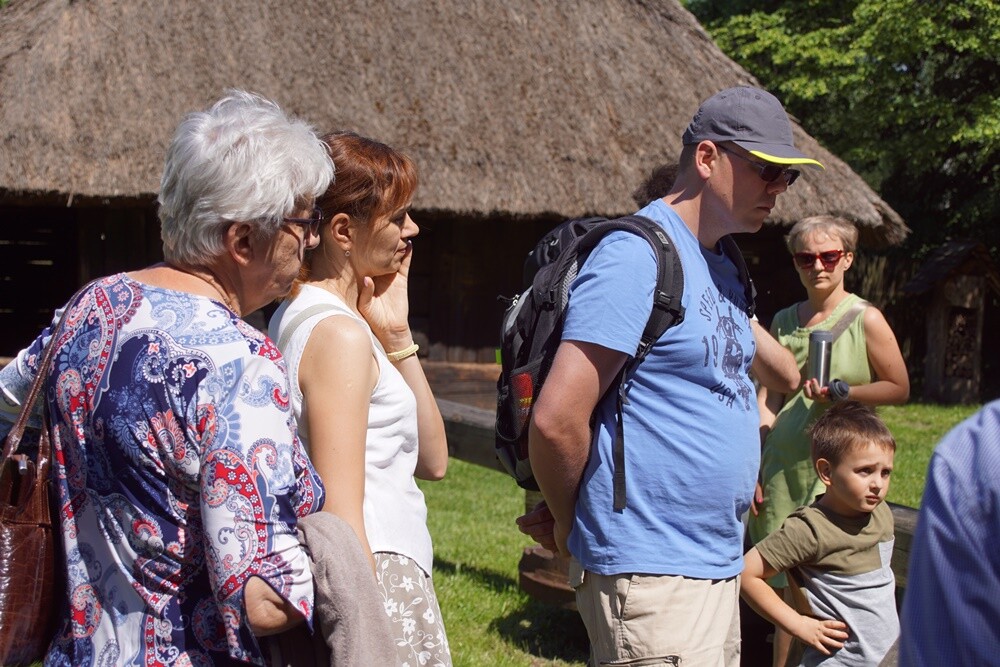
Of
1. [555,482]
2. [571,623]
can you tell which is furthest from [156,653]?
[571,623]

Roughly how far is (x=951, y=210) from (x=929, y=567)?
18.9 metres

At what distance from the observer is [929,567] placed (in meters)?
1.05

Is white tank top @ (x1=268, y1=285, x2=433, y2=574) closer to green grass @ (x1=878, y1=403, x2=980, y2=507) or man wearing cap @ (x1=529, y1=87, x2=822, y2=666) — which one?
man wearing cap @ (x1=529, y1=87, x2=822, y2=666)

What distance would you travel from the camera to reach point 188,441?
→ 5.10 ft

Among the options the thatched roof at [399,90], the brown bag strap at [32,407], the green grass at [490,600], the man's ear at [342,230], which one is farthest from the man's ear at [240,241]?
the thatched roof at [399,90]

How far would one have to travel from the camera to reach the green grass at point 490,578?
4.43m

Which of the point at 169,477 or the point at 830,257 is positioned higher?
the point at 830,257

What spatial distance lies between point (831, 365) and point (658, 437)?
1750 mm

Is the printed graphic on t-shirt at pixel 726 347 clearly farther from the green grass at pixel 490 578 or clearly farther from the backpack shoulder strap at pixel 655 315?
the green grass at pixel 490 578

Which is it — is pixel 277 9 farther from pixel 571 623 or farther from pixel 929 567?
pixel 929 567

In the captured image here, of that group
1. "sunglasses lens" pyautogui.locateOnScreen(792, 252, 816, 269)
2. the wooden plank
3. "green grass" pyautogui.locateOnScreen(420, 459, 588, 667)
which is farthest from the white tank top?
the wooden plank

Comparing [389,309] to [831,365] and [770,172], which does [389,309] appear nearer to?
[770,172]

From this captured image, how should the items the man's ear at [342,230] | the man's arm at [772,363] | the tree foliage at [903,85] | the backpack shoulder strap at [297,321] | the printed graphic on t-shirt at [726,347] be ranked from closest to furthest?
the backpack shoulder strap at [297,321] → the man's ear at [342,230] → the printed graphic on t-shirt at [726,347] → the man's arm at [772,363] → the tree foliage at [903,85]

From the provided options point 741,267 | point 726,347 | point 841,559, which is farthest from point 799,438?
point 726,347
